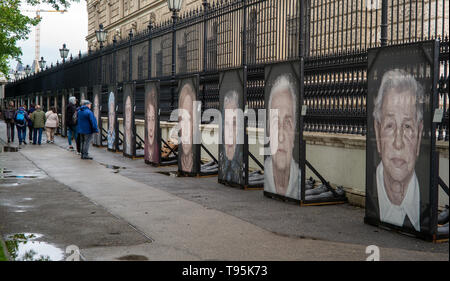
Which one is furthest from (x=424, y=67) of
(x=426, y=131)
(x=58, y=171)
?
(x=58, y=171)

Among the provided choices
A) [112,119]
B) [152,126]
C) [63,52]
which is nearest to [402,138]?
[152,126]

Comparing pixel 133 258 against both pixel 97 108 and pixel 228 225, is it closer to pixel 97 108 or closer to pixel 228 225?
pixel 228 225

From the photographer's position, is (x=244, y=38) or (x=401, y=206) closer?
(x=401, y=206)

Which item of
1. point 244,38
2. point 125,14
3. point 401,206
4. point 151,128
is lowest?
point 401,206

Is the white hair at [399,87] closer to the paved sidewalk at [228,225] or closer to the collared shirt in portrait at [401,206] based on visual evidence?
the collared shirt in portrait at [401,206]

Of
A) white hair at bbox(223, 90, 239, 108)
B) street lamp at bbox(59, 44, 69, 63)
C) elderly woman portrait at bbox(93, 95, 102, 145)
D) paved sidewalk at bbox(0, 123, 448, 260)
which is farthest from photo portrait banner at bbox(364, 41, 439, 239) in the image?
street lamp at bbox(59, 44, 69, 63)

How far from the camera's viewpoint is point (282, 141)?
9.15 m

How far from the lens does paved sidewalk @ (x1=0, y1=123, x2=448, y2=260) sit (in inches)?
230

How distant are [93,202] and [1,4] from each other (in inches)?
1062

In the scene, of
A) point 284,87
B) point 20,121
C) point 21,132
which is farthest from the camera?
point 21,132

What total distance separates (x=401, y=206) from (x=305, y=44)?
3.86 m

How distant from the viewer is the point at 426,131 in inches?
250

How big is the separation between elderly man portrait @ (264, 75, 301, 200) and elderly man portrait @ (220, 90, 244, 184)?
0.96 meters

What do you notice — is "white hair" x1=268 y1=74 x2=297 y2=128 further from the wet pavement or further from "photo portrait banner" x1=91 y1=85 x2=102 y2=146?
"photo portrait banner" x1=91 y1=85 x2=102 y2=146
